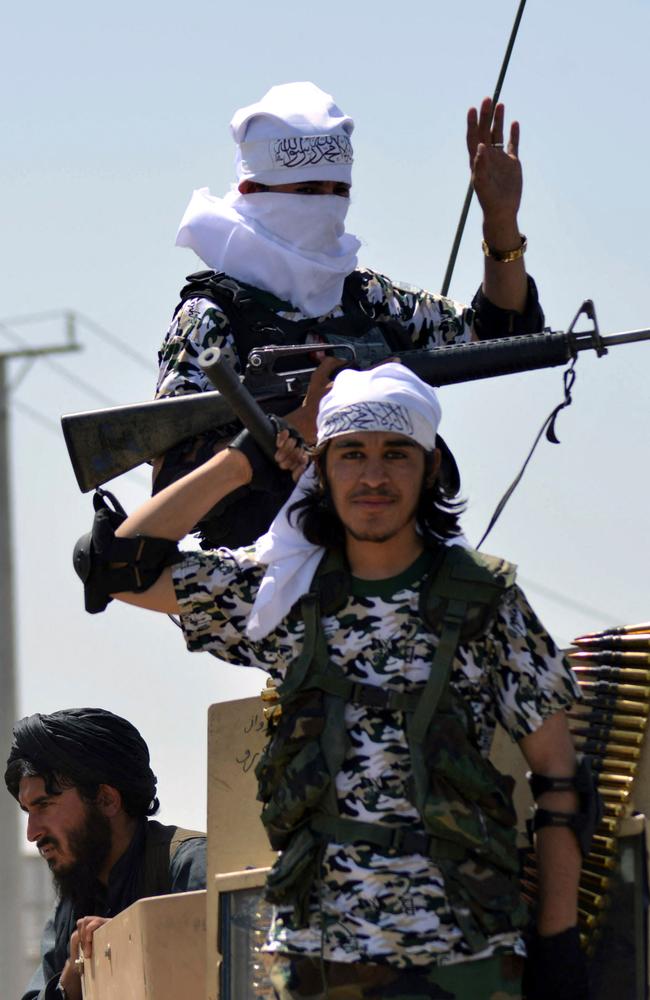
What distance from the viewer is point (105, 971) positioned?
6.55 meters

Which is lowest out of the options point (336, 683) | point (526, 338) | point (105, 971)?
point (105, 971)

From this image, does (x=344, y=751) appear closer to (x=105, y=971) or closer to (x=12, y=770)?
(x=105, y=971)

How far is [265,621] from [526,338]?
160cm

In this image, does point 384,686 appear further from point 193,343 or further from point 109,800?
point 109,800

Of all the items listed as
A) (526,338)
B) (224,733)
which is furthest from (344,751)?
(526,338)

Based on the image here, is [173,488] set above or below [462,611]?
above

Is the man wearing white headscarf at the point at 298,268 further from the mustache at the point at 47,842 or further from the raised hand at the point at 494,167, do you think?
the mustache at the point at 47,842

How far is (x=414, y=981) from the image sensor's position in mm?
5020

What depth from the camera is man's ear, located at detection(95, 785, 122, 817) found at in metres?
7.68

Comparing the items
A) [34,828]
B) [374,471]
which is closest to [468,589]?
[374,471]

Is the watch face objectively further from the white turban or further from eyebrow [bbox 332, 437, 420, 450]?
the white turban

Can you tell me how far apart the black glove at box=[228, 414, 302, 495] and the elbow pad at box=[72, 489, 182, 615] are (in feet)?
1.02

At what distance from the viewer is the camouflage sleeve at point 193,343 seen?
6523 mm

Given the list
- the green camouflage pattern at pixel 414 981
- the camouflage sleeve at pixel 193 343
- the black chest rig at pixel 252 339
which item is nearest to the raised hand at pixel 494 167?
the black chest rig at pixel 252 339
